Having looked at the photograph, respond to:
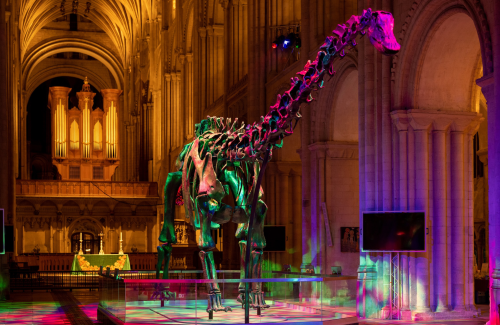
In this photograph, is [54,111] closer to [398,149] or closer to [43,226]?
[43,226]

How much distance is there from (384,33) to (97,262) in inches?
789

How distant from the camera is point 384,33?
20.2 feet

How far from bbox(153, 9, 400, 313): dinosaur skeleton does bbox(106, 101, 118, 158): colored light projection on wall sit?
31902 mm

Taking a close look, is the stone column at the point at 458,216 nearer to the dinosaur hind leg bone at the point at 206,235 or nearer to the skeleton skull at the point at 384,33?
the dinosaur hind leg bone at the point at 206,235

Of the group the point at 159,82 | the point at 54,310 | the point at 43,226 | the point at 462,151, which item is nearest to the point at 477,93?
the point at 462,151

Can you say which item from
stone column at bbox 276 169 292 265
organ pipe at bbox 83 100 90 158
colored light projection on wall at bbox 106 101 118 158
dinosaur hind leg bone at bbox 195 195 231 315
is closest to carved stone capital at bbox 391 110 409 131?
dinosaur hind leg bone at bbox 195 195 231 315

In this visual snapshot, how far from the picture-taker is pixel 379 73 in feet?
43.3

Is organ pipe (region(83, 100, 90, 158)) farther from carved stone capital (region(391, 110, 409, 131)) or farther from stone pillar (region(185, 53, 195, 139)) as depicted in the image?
carved stone capital (region(391, 110, 409, 131))

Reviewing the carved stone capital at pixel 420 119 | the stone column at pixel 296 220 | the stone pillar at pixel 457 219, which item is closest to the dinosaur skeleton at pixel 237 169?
the carved stone capital at pixel 420 119

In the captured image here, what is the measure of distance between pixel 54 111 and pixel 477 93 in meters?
32.6

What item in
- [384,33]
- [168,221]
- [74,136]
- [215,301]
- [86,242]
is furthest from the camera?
[74,136]

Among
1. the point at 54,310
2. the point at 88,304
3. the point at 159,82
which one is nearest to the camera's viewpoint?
the point at 54,310

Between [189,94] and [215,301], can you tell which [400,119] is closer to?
[215,301]

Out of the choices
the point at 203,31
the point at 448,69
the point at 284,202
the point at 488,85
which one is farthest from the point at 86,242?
the point at 488,85
